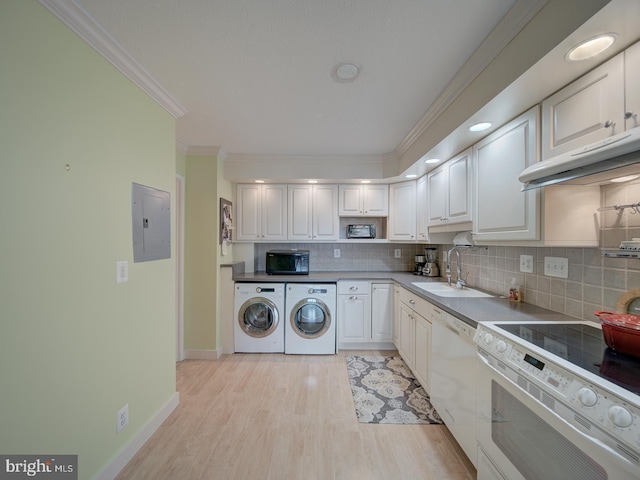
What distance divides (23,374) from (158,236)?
1018 mm

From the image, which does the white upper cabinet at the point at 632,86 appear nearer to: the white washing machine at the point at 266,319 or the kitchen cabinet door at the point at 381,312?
the kitchen cabinet door at the point at 381,312

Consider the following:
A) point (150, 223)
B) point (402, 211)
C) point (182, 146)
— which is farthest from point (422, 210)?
point (182, 146)

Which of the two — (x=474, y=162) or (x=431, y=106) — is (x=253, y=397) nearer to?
(x=474, y=162)

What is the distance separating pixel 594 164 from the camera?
1.00m

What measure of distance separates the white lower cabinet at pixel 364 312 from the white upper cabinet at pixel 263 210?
1142 mm

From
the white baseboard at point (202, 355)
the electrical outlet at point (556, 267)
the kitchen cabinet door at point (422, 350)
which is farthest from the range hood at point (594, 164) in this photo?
the white baseboard at point (202, 355)

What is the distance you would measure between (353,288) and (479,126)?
2122 mm

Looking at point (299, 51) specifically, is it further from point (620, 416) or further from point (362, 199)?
point (362, 199)

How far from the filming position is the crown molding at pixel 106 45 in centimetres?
114

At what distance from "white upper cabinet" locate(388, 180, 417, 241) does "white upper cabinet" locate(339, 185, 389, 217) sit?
3.7 inches

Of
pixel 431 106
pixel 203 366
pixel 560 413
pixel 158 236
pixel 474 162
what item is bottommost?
pixel 203 366

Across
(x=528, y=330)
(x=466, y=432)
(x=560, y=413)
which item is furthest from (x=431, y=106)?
(x=466, y=432)

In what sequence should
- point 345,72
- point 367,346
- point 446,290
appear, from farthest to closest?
point 367,346, point 446,290, point 345,72

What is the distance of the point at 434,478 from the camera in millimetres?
1489
